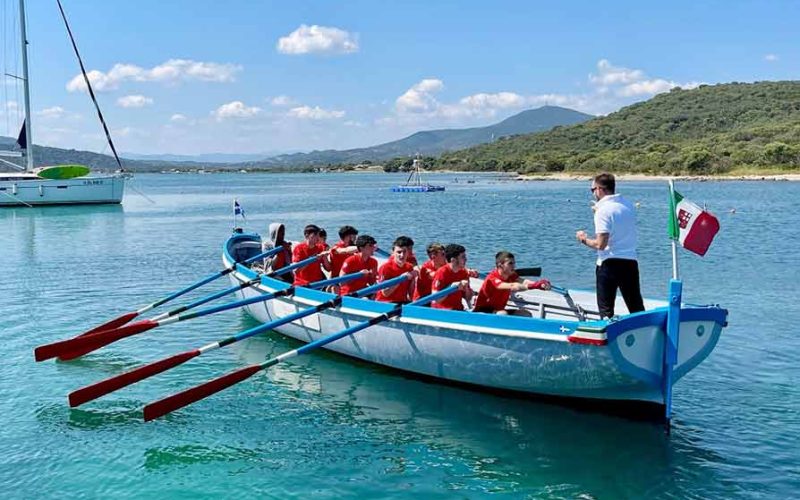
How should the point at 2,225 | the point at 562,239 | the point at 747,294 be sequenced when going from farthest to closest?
the point at 2,225
the point at 562,239
the point at 747,294

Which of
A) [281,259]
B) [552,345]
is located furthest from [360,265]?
[552,345]

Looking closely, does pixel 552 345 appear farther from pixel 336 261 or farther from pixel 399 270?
pixel 336 261

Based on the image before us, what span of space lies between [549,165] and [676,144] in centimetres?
2171

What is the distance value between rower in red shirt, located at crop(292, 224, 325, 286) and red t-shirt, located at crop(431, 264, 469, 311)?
3.42m

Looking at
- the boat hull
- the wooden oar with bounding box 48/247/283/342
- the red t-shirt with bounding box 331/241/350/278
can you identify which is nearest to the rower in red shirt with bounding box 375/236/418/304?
the red t-shirt with bounding box 331/241/350/278

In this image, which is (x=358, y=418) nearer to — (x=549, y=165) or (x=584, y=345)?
(x=584, y=345)

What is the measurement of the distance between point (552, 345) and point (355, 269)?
14.9 ft

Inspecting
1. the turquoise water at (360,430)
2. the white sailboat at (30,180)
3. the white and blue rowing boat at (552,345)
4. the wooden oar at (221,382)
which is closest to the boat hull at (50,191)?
the white sailboat at (30,180)

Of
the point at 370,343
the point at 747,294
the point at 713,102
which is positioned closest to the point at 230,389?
the point at 370,343

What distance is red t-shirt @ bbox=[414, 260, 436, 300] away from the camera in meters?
10.7

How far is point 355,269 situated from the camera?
12.0m

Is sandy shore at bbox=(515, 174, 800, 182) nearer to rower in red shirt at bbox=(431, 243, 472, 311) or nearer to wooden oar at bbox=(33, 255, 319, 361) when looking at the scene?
rower in red shirt at bbox=(431, 243, 472, 311)

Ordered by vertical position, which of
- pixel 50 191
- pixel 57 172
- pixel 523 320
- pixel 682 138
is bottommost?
pixel 523 320

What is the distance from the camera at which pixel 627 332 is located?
7.85 m
